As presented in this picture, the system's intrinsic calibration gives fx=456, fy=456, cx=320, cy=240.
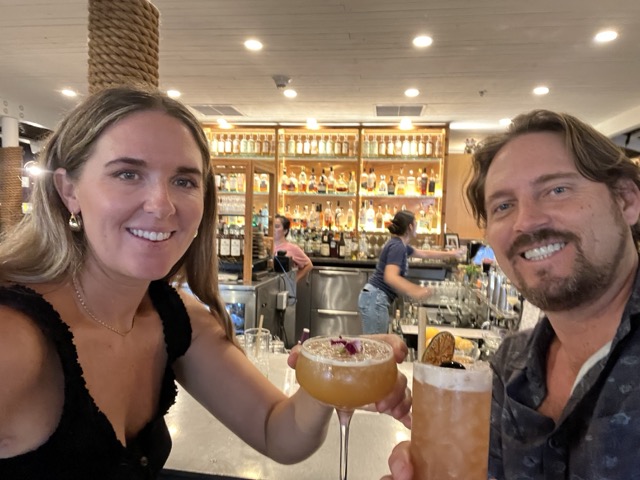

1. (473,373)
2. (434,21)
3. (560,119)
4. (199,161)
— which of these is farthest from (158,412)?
(434,21)

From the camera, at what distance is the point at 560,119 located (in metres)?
1.37

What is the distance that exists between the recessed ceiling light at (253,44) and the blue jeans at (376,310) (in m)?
2.54

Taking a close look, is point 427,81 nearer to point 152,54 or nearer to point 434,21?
point 434,21

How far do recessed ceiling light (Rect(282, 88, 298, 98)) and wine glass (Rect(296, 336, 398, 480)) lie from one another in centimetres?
491

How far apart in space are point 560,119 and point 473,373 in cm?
92

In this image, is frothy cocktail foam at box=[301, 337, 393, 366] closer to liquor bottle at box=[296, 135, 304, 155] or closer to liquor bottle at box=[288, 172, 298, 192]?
liquor bottle at box=[288, 172, 298, 192]

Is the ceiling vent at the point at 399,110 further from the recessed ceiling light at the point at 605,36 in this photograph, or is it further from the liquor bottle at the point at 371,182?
the recessed ceiling light at the point at 605,36

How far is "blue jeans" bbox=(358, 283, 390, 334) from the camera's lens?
4.44 metres

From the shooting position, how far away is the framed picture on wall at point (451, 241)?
22.0 ft

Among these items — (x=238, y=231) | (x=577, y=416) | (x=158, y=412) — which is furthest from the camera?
(x=238, y=231)

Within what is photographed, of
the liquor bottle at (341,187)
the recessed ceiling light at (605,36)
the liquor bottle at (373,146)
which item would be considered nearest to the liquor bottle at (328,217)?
the liquor bottle at (341,187)

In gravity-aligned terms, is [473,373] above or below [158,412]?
above

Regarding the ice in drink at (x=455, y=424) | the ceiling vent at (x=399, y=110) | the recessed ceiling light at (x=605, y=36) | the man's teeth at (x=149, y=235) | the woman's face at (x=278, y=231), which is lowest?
the ice in drink at (x=455, y=424)

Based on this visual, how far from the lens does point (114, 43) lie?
158 cm
